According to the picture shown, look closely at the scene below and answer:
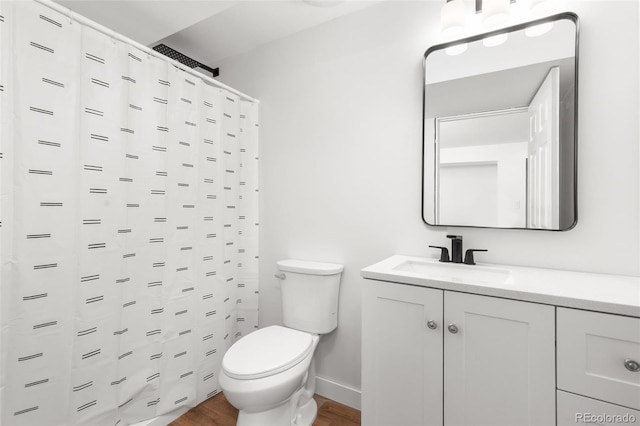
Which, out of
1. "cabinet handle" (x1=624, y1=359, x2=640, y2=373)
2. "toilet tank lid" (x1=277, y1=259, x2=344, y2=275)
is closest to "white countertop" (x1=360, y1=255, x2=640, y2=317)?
"cabinet handle" (x1=624, y1=359, x2=640, y2=373)

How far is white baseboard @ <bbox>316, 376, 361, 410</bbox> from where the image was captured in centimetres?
181

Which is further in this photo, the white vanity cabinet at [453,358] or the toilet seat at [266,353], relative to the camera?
the toilet seat at [266,353]

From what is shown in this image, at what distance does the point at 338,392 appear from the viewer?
1.87 metres

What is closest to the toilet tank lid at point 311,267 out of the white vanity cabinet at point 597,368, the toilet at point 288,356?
the toilet at point 288,356

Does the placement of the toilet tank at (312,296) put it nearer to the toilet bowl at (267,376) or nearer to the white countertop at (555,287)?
the toilet bowl at (267,376)

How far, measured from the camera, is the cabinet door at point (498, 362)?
98 centimetres

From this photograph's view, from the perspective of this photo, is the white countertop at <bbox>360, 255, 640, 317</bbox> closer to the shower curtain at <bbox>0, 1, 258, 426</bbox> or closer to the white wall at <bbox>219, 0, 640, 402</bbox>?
the white wall at <bbox>219, 0, 640, 402</bbox>

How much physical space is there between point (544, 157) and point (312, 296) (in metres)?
1.34

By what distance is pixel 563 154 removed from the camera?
130cm

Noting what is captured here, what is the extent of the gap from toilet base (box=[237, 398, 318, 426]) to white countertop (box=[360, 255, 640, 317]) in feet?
2.64

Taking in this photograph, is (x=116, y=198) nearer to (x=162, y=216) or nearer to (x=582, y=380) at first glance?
(x=162, y=216)

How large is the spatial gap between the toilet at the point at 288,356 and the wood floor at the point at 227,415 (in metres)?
0.07

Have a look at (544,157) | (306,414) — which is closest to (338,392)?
(306,414)

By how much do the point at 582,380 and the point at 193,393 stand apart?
Result: 5.97ft
